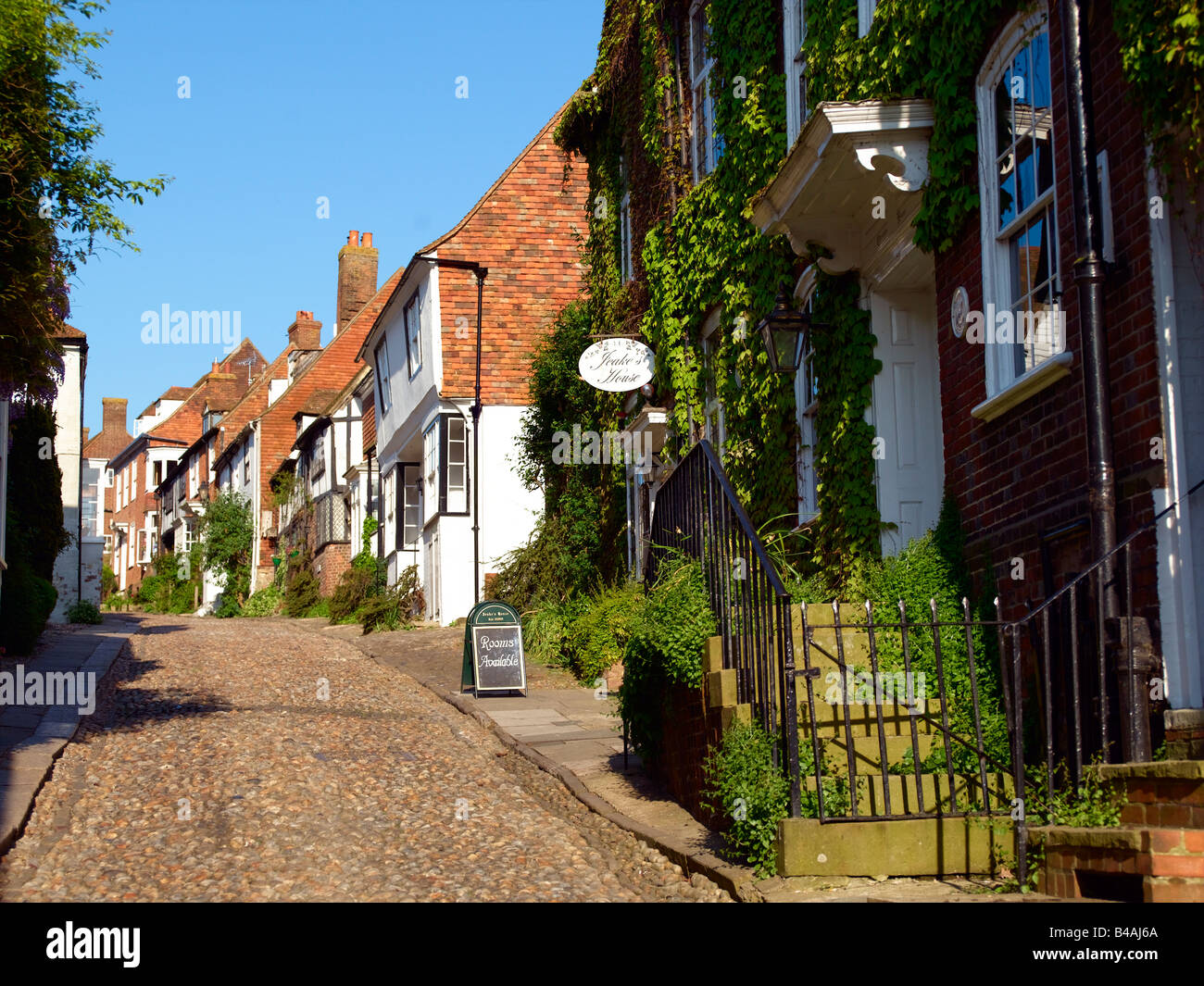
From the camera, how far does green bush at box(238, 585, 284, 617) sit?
36.5 m

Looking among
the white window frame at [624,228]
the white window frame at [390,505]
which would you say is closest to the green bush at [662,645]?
the white window frame at [624,228]

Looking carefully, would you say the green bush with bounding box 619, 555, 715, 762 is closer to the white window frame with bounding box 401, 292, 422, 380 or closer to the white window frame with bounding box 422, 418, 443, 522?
the white window frame with bounding box 422, 418, 443, 522

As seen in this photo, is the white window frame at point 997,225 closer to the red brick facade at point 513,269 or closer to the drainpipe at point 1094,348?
the drainpipe at point 1094,348

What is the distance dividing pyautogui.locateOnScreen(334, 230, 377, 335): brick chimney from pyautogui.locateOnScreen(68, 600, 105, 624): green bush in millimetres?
18901

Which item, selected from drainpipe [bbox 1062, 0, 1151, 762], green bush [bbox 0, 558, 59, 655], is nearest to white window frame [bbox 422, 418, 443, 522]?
green bush [bbox 0, 558, 59, 655]

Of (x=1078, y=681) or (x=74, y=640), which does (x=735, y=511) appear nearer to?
(x=1078, y=681)

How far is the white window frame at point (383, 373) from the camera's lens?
2814 centimetres

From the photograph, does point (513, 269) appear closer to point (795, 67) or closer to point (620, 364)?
point (620, 364)

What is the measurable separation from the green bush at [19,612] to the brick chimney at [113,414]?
57985 mm

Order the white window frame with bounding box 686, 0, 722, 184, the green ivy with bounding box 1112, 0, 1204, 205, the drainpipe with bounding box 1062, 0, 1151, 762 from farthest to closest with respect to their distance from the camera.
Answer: the white window frame with bounding box 686, 0, 722, 184 → the drainpipe with bounding box 1062, 0, 1151, 762 → the green ivy with bounding box 1112, 0, 1204, 205

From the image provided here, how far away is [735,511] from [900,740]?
5.16 feet

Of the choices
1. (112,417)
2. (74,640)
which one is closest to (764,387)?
(74,640)

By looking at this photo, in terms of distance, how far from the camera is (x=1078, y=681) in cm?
612

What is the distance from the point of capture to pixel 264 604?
36.8 m
